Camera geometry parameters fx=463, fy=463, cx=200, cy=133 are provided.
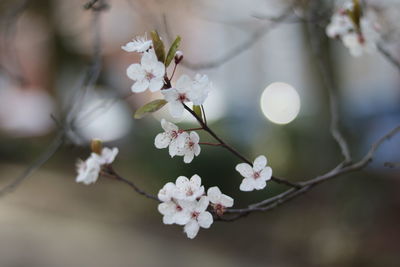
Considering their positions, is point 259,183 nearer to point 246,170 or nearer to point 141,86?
point 246,170

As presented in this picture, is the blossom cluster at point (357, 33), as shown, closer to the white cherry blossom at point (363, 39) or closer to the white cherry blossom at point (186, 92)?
the white cherry blossom at point (363, 39)

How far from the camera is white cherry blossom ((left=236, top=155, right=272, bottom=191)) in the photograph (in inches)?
37.3

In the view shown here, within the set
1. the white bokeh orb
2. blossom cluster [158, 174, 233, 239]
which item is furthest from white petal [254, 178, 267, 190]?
the white bokeh orb

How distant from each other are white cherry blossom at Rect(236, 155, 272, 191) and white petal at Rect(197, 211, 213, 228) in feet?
0.36

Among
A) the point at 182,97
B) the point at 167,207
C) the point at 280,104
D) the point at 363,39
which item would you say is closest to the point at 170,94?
the point at 182,97

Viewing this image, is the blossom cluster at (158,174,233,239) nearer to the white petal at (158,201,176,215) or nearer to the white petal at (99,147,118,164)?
the white petal at (158,201,176,215)

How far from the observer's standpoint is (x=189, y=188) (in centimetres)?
91

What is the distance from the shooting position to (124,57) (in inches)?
410

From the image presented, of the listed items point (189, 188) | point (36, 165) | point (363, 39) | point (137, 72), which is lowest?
point (36, 165)

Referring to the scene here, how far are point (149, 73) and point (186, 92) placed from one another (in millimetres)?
78

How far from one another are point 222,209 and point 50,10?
670cm

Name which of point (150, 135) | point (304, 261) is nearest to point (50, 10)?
point (150, 135)

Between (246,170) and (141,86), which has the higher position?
(141,86)

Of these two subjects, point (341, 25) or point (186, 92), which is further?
point (341, 25)
